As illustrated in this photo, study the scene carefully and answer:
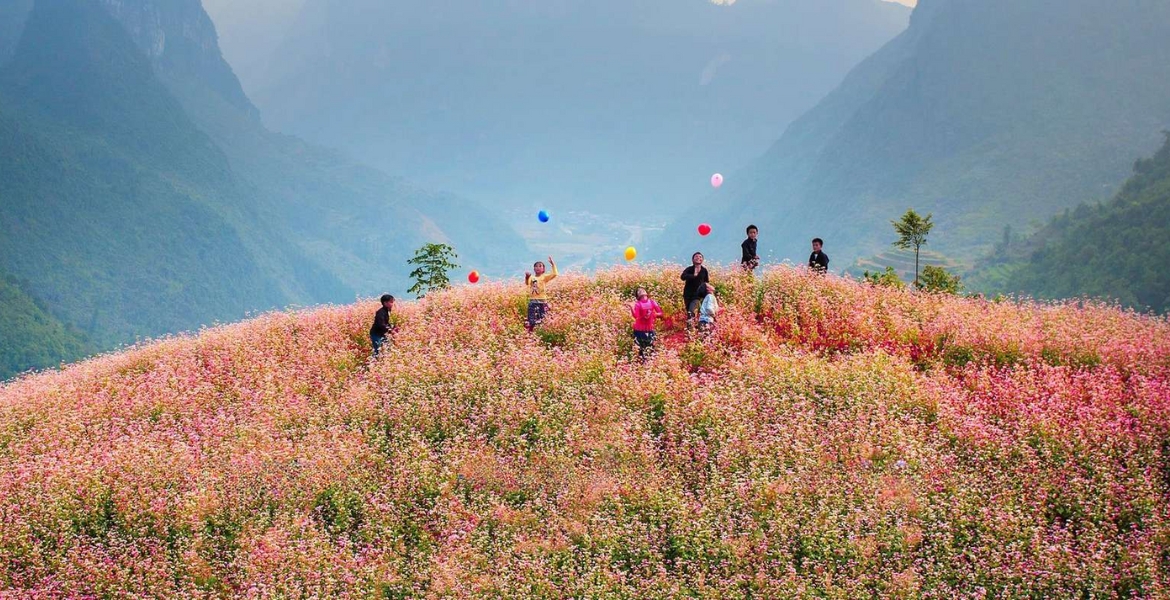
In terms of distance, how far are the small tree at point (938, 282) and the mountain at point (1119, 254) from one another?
12930 centimetres

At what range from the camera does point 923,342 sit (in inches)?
669

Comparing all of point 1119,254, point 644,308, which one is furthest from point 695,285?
point 1119,254

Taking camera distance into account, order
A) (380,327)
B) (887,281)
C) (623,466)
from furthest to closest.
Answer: (887,281) → (380,327) → (623,466)

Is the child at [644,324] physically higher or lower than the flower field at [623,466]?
higher

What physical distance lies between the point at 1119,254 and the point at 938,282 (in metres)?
156

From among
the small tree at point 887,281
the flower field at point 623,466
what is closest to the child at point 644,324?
the flower field at point 623,466

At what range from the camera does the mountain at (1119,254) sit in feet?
461

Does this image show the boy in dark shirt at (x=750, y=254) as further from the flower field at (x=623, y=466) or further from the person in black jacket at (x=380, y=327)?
the person in black jacket at (x=380, y=327)

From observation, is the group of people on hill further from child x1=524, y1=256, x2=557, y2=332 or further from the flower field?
the flower field

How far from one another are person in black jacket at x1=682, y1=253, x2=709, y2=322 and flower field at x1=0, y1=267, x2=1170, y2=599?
773 mm

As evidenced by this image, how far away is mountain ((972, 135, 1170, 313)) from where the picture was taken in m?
141

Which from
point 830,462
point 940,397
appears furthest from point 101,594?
point 940,397

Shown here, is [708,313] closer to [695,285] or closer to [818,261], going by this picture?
[695,285]

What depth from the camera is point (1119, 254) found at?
15200 cm
